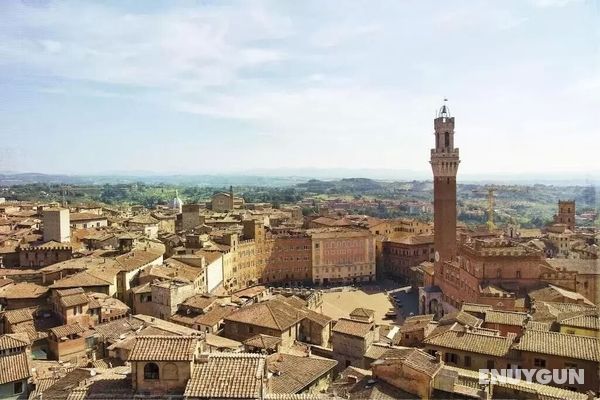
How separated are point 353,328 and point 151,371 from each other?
19497mm

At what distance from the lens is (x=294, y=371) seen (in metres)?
25.6

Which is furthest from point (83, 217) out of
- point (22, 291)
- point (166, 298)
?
point (166, 298)

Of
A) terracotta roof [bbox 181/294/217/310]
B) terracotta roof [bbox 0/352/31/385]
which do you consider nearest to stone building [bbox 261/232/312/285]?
terracotta roof [bbox 181/294/217/310]

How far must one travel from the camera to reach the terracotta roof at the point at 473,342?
2488 cm

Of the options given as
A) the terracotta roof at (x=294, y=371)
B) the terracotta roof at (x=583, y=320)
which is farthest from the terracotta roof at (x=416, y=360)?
the terracotta roof at (x=583, y=320)

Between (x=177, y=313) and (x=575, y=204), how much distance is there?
99314 mm

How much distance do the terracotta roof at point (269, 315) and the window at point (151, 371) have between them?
19949 millimetres

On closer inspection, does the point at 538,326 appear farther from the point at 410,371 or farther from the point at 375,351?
Result: the point at 410,371

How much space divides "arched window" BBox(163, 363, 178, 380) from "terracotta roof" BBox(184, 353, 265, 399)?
20.6 inches

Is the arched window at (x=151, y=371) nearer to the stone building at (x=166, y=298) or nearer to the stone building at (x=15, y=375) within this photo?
the stone building at (x=15, y=375)

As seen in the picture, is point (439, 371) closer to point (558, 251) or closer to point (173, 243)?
point (173, 243)

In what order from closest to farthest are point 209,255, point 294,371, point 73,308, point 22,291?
1. point 294,371
2. point 73,308
3. point 22,291
4. point 209,255

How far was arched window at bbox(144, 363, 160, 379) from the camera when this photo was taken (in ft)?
45.7

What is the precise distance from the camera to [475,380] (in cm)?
A: 1969
